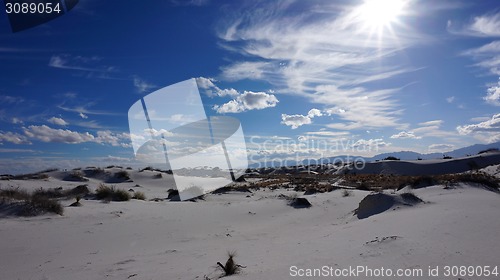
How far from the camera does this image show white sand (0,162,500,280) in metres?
4.67

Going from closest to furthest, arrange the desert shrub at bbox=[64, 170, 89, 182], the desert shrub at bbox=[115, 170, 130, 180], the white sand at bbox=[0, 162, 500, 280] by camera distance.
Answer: the white sand at bbox=[0, 162, 500, 280] < the desert shrub at bbox=[64, 170, 89, 182] < the desert shrub at bbox=[115, 170, 130, 180]

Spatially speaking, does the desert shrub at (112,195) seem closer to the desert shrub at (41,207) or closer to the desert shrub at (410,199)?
the desert shrub at (41,207)

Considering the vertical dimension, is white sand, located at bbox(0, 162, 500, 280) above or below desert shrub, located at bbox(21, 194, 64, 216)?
below

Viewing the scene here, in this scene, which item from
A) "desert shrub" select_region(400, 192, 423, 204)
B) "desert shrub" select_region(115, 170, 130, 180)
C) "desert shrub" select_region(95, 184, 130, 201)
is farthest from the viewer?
"desert shrub" select_region(115, 170, 130, 180)

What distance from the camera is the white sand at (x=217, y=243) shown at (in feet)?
15.3

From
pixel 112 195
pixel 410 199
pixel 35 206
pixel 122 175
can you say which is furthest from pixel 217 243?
pixel 122 175

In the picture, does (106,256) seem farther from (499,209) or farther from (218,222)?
(499,209)

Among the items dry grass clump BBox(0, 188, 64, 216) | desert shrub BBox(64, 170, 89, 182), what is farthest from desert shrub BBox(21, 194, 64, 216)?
desert shrub BBox(64, 170, 89, 182)

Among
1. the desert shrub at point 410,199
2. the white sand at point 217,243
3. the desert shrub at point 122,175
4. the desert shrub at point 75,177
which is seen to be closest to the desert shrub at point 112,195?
the white sand at point 217,243

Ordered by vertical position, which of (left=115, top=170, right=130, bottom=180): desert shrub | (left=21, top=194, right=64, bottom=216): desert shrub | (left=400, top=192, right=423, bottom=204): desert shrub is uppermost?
(left=115, top=170, right=130, bottom=180): desert shrub

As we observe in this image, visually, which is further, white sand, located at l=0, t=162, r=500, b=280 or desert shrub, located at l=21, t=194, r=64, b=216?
desert shrub, located at l=21, t=194, r=64, b=216

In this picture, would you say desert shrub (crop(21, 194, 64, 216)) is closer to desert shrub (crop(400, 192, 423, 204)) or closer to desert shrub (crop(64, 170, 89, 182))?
desert shrub (crop(400, 192, 423, 204))

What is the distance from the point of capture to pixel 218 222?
11.2 m

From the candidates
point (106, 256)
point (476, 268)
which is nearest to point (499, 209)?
point (476, 268)
